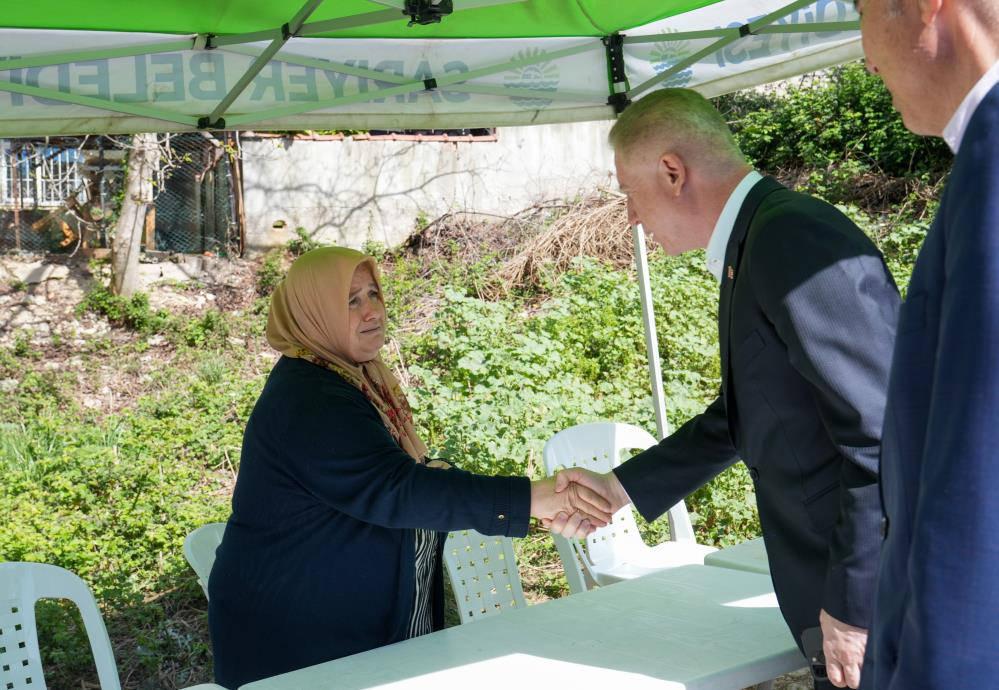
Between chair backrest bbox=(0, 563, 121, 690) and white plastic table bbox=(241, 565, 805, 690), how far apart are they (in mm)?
944

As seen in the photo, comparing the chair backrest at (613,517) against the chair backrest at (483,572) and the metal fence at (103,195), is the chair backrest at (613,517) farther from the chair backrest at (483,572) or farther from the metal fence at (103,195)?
the metal fence at (103,195)

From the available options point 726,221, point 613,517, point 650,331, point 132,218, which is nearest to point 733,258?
point 726,221

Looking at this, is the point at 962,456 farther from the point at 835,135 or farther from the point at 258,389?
the point at 835,135

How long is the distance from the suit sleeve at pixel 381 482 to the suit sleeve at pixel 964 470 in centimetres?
166

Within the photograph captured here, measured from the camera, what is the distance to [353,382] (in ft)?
9.30

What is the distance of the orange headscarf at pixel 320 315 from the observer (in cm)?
283

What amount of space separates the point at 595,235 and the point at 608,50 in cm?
650

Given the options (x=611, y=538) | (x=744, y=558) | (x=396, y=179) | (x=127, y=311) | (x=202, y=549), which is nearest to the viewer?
(x=744, y=558)

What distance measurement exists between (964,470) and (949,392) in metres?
0.08

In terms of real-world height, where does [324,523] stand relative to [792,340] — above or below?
below

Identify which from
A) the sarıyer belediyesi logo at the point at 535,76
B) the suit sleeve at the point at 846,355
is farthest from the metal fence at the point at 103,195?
the suit sleeve at the point at 846,355

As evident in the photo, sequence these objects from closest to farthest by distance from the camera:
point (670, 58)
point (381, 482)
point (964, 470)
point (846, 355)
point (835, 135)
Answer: point (964, 470) < point (846, 355) < point (381, 482) < point (670, 58) < point (835, 135)

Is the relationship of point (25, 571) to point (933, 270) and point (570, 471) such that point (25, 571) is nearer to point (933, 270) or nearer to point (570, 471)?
point (570, 471)

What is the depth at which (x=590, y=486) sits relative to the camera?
2973 mm
